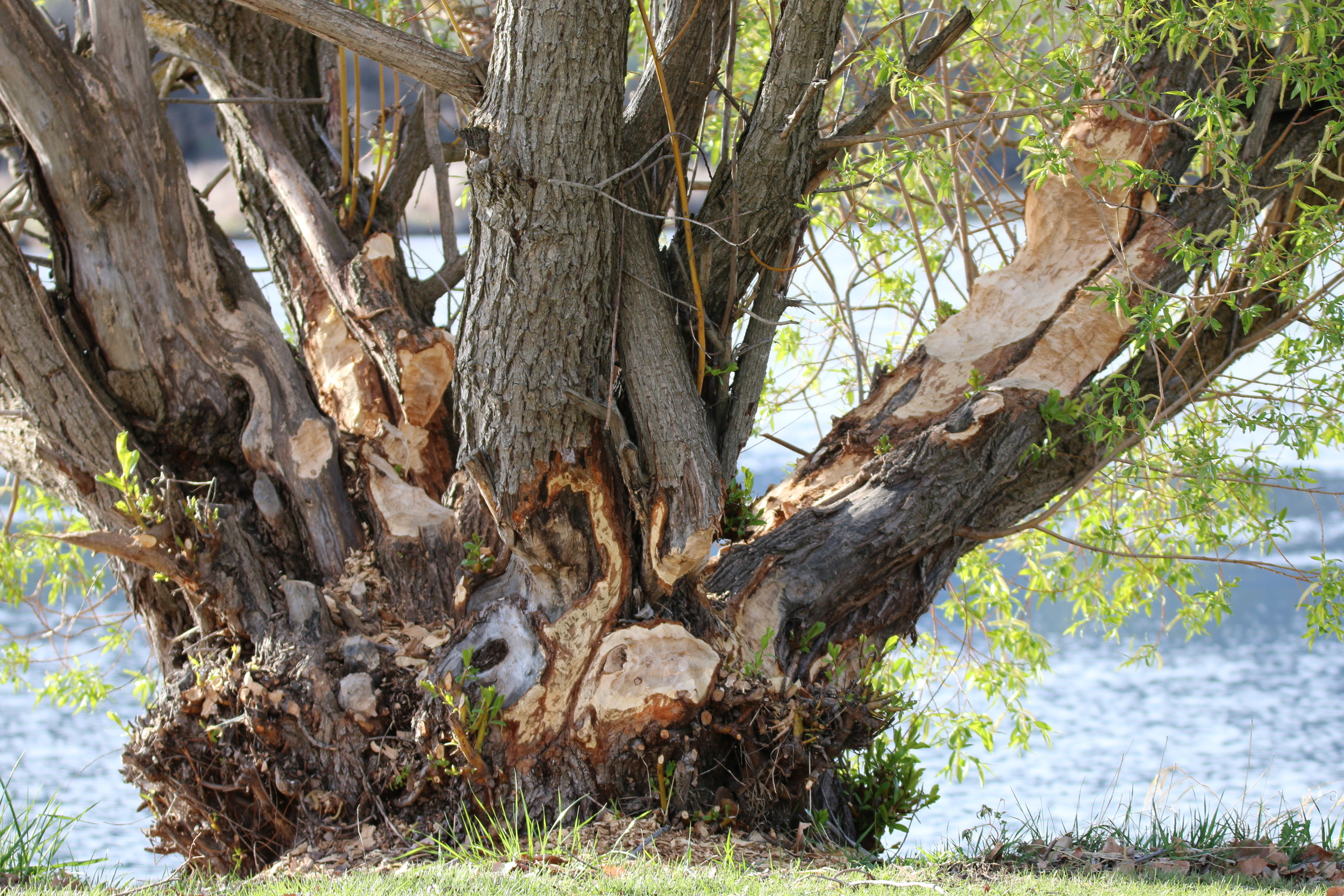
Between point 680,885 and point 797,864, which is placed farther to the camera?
point 797,864

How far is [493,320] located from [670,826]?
1.33m

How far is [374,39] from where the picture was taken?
2.28 metres

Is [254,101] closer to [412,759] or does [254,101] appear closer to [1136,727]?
[412,759]

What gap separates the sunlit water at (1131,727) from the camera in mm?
7824

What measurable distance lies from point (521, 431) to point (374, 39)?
0.99 metres

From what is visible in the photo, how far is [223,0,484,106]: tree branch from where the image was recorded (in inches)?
88.8

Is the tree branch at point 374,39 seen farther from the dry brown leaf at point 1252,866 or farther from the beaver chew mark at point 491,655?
the dry brown leaf at point 1252,866

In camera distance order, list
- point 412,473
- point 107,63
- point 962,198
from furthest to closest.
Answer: point 962,198 < point 412,473 < point 107,63

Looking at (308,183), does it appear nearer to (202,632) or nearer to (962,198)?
(202,632)

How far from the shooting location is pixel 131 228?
3039mm

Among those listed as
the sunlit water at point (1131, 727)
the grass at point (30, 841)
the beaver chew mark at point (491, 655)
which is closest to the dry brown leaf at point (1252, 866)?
the beaver chew mark at point (491, 655)

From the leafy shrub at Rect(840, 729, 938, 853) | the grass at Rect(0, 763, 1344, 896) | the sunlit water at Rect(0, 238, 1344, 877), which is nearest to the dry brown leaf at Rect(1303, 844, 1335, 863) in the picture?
the grass at Rect(0, 763, 1344, 896)

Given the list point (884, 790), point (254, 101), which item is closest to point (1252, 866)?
point (884, 790)

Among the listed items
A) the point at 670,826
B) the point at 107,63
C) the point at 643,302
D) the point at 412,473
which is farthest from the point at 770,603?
the point at 107,63
